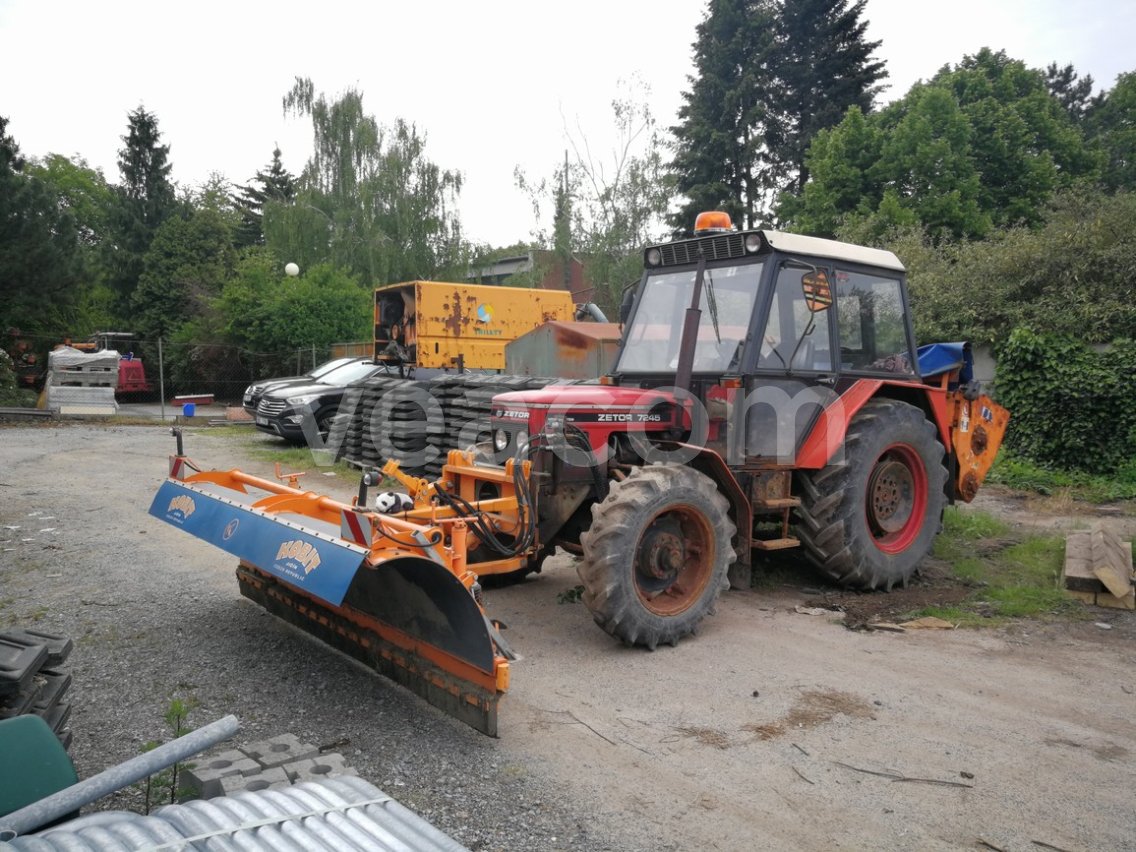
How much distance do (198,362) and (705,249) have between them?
2238 centimetres

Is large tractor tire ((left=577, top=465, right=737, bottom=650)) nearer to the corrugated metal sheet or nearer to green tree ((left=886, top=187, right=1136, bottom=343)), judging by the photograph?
the corrugated metal sheet

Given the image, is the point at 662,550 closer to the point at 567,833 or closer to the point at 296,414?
the point at 567,833

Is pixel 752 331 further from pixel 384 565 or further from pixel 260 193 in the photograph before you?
pixel 260 193

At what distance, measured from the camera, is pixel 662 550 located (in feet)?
16.5

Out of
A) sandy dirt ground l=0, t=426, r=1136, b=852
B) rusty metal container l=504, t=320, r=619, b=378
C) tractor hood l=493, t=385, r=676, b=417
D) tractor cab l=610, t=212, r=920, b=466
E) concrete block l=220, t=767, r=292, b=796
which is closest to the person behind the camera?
concrete block l=220, t=767, r=292, b=796

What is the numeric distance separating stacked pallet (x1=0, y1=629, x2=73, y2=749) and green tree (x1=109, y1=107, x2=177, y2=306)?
34.5 meters

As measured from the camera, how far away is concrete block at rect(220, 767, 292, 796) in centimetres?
285

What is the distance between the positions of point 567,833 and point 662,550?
216 cm

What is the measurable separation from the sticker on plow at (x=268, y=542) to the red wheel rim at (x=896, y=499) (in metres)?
4.07

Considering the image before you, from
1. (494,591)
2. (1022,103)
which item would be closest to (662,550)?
(494,591)

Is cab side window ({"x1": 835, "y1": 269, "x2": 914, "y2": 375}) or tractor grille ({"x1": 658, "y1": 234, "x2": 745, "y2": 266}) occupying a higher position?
tractor grille ({"x1": 658, "y1": 234, "x2": 745, "y2": 266})

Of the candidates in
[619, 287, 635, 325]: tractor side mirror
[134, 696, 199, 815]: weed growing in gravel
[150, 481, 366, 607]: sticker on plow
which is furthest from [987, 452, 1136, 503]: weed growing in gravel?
[134, 696, 199, 815]: weed growing in gravel

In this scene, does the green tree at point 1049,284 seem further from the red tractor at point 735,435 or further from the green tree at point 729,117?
the green tree at point 729,117

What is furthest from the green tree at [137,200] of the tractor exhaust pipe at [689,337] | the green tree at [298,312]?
the tractor exhaust pipe at [689,337]
